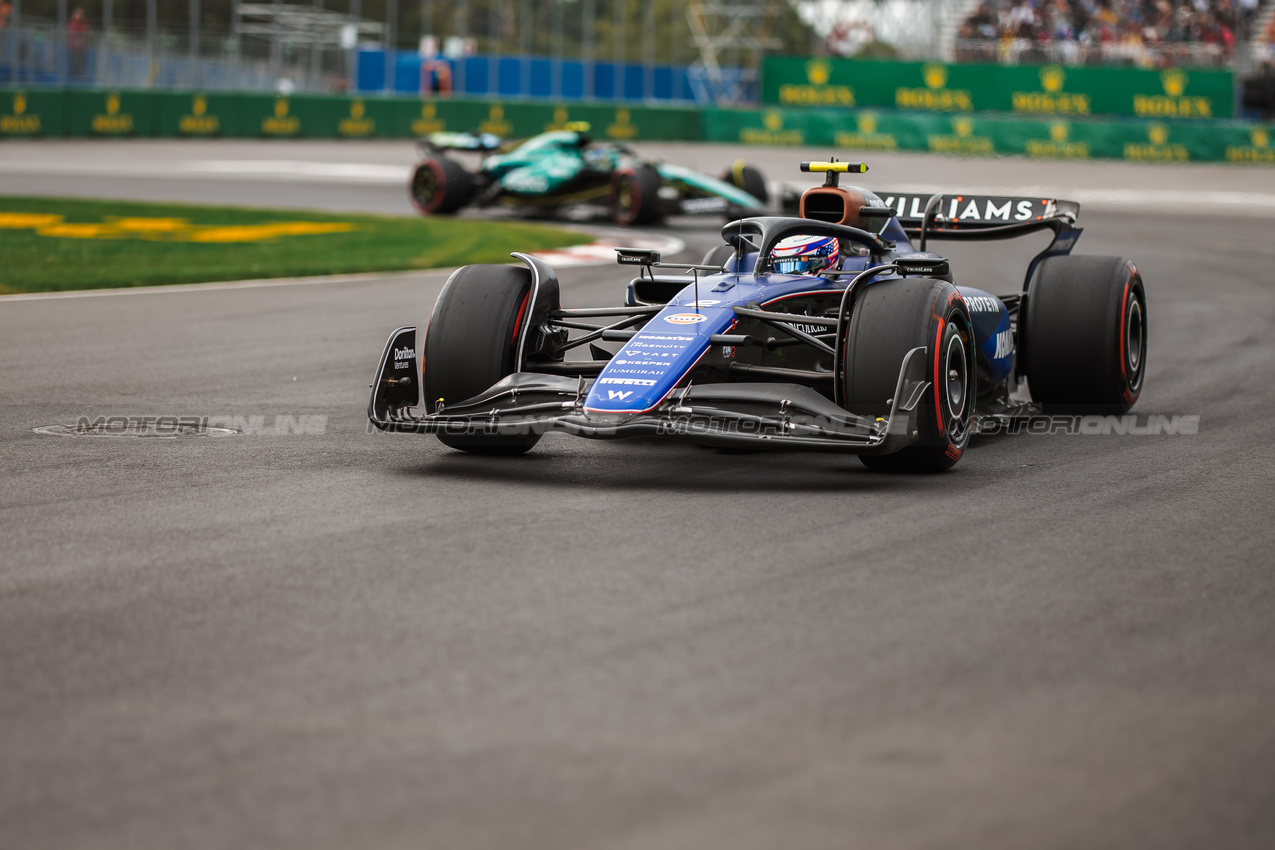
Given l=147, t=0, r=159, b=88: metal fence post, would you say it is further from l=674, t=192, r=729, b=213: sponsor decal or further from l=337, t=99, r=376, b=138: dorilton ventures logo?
l=674, t=192, r=729, b=213: sponsor decal

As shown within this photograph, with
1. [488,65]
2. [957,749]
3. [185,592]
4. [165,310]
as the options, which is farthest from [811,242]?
[488,65]

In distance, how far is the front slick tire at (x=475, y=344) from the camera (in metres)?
7.15

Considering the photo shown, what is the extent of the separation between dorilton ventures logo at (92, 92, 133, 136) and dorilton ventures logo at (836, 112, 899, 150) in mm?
17052

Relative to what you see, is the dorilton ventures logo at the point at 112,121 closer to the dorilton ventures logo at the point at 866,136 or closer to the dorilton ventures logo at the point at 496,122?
the dorilton ventures logo at the point at 496,122

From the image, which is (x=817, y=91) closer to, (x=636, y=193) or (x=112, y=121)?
(x=112, y=121)

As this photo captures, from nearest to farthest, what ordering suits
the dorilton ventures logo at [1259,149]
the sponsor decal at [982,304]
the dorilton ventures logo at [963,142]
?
the sponsor decal at [982,304]
the dorilton ventures logo at [1259,149]
the dorilton ventures logo at [963,142]

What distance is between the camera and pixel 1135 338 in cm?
884

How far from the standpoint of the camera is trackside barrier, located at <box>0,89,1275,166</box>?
1371 inches

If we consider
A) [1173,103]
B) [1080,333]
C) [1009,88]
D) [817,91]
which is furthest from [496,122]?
[1080,333]

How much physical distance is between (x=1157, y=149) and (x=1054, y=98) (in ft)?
10.3

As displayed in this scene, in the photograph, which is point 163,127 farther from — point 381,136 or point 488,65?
point 488,65

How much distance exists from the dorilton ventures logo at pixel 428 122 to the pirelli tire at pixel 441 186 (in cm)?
1727
